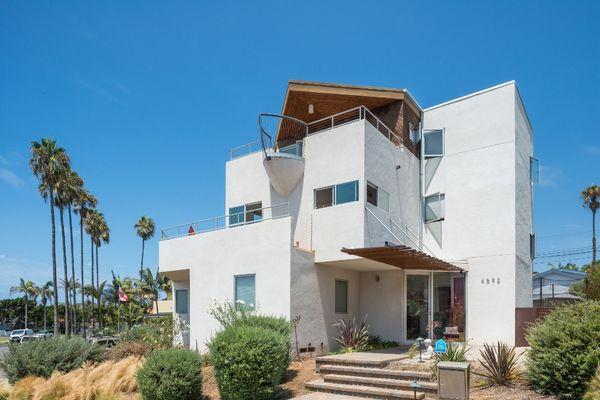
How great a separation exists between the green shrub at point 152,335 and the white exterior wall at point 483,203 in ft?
35.2

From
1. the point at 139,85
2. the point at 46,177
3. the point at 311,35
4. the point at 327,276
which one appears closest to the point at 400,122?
the point at 311,35

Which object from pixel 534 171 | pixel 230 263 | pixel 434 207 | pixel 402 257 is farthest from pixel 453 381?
pixel 534 171

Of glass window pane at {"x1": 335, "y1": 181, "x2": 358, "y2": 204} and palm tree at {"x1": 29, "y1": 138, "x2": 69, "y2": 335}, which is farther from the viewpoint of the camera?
palm tree at {"x1": 29, "y1": 138, "x2": 69, "y2": 335}

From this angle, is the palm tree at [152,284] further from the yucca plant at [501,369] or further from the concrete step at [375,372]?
the yucca plant at [501,369]

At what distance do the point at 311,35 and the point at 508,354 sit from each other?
37.2ft

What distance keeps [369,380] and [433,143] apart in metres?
11.9

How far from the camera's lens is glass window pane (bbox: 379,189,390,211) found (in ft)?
57.6

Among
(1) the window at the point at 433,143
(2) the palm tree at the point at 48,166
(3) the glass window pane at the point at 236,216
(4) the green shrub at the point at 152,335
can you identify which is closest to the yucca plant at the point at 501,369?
(4) the green shrub at the point at 152,335

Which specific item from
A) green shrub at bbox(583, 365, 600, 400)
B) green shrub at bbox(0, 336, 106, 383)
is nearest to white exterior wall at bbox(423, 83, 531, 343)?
green shrub at bbox(583, 365, 600, 400)

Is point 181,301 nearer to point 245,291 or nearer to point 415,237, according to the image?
point 245,291

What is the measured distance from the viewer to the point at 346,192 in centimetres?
1686

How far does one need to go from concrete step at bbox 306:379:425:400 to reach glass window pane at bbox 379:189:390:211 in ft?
23.2

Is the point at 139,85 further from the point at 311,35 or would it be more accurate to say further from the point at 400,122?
the point at 400,122

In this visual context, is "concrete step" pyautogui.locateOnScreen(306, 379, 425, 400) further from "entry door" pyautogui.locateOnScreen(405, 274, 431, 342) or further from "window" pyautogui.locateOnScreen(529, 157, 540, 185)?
"window" pyautogui.locateOnScreen(529, 157, 540, 185)
